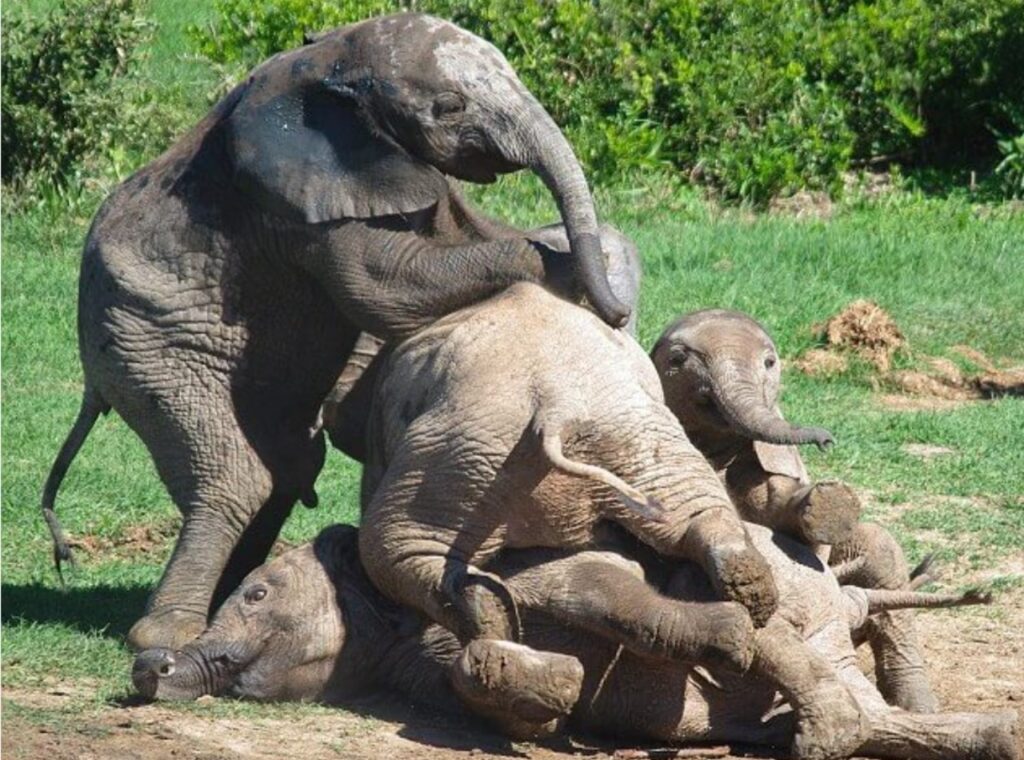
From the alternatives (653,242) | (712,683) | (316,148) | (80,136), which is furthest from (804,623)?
(80,136)

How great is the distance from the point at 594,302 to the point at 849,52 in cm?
969

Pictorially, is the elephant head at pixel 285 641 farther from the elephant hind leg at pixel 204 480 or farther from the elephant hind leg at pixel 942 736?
Answer: the elephant hind leg at pixel 942 736

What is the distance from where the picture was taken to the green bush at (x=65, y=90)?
→ 13844 mm

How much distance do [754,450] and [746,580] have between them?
0.81 m

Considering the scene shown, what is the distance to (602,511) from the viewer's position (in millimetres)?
5754

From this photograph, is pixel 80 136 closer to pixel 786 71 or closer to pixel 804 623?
pixel 786 71

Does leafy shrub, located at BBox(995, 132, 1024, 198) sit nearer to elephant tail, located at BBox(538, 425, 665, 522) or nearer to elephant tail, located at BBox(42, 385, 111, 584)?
elephant tail, located at BBox(42, 385, 111, 584)

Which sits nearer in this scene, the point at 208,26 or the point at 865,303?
the point at 865,303

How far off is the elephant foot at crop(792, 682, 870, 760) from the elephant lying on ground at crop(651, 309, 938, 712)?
60 cm

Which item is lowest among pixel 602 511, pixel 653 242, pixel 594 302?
pixel 653 242

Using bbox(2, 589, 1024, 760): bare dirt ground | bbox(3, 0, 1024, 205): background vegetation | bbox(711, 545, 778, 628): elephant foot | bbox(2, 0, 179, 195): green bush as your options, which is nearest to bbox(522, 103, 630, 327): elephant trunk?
bbox(711, 545, 778, 628): elephant foot

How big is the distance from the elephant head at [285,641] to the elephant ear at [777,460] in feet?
3.56

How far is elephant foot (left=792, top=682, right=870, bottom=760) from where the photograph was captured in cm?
554

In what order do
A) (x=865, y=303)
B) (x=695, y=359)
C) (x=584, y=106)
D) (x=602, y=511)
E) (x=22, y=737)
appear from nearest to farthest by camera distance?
(x=22, y=737), (x=602, y=511), (x=695, y=359), (x=865, y=303), (x=584, y=106)
